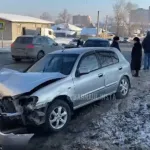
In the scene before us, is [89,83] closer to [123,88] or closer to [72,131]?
[72,131]

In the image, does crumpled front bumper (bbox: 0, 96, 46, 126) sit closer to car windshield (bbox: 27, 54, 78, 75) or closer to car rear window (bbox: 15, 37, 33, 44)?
car windshield (bbox: 27, 54, 78, 75)

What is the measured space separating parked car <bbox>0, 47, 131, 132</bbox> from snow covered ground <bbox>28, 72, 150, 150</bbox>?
311 mm

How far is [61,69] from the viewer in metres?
7.11

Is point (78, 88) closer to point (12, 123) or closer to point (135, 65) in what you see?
point (12, 123)

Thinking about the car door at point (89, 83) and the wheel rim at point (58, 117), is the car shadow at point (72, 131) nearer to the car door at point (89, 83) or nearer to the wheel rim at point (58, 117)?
the wheel rim at point (58, 117)

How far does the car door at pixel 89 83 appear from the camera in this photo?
270 inches

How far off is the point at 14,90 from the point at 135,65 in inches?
329

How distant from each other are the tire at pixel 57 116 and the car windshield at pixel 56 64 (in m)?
0.84

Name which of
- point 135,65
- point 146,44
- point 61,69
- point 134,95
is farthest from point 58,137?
point 146,44

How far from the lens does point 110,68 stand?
26.8 feet

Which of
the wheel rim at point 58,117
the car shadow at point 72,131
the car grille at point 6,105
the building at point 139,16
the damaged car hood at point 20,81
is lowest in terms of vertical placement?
the car shadow at point 72,131

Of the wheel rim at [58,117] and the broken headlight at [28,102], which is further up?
the broken headlight at [28,102]

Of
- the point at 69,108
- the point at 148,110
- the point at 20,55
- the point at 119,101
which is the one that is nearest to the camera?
the point at 69,108

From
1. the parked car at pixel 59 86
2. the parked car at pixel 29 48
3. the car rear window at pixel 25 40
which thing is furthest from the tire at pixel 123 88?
the car rear window at pixel 25 40
